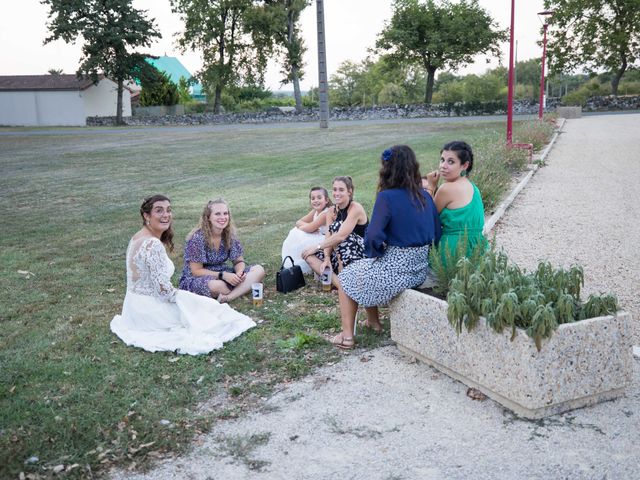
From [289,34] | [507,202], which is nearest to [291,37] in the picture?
[289,34]

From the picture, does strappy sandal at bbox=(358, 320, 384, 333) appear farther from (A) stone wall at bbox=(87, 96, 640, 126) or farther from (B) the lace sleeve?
(A) stone wall at bbox=(87, 96, 640, 126)

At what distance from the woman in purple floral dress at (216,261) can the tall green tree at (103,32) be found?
51.1m

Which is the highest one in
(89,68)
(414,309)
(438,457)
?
(89,68)

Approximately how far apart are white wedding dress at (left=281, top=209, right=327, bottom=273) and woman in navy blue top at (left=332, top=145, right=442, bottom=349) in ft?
7.37

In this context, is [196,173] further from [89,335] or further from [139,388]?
[139,388]

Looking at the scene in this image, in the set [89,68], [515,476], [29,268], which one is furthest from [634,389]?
[89,68]

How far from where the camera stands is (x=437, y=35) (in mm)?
60906

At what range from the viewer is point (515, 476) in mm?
3436

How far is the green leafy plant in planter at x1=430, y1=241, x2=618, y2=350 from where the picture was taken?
392 cm

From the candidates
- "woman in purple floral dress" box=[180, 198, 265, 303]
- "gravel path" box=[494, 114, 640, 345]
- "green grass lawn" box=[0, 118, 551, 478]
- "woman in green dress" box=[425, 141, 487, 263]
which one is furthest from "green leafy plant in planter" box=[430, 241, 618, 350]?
"woman in purple floral dress" box=[180, 198, 265, 303]

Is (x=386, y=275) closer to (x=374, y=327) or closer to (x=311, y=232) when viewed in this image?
(x=374, y=327)

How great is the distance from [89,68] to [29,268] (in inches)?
2055

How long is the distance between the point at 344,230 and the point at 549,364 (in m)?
A: 2.89

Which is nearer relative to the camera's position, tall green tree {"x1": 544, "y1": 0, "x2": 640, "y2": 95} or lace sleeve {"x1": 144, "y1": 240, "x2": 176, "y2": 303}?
lace sleeve {"x1": 144, "y1": 240, "x2": 176, "y2": 303}
